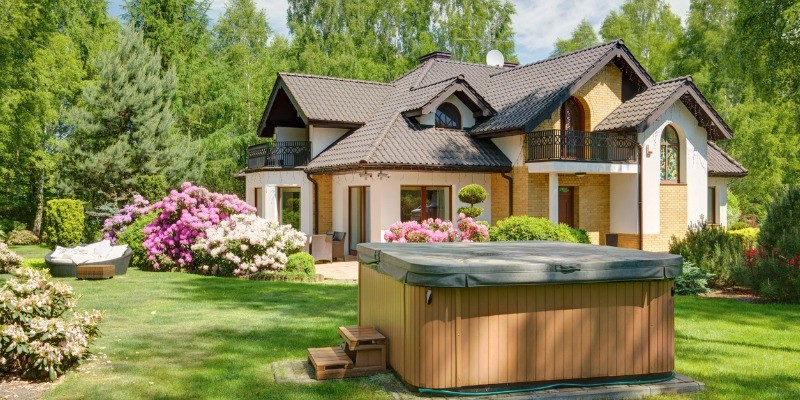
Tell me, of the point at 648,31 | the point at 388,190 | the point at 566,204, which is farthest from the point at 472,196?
the point at 648,31

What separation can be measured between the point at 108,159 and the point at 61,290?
20361mm

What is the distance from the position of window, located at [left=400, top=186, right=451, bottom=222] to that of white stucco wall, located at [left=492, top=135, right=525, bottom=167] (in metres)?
2.37

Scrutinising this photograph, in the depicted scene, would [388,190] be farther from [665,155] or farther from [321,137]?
[665,155]

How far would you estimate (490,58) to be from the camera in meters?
28.3

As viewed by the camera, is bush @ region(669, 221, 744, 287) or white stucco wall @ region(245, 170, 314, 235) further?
white stucco wall @ region(245, 170, 314, 235)

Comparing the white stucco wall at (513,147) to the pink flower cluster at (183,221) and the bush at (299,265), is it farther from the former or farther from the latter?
the pink flower cluster at (183,221)

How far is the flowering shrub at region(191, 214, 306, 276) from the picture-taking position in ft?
50.2

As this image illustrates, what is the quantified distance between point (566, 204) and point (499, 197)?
8.64ft

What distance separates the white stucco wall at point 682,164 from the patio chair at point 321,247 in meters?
10.7

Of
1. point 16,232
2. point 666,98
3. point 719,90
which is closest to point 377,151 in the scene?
point 666,98

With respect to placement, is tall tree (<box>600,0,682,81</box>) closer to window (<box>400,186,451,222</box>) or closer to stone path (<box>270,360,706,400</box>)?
window (<box>400,186,451,222</box>)

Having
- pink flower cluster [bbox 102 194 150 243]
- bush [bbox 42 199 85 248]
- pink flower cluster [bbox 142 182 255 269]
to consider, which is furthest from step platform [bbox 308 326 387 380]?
bush [bbox 42 199 85 248]

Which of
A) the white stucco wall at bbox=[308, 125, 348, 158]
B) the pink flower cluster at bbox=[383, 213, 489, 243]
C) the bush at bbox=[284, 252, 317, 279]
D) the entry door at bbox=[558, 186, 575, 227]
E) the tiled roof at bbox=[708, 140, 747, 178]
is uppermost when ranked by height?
the white stucco wall at bbox=[308, 125, 348, 158]

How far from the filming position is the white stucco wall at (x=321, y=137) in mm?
23141
